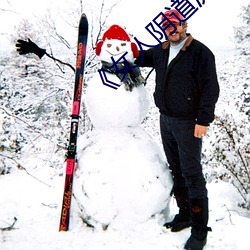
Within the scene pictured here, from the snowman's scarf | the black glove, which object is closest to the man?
the snowman's scarf

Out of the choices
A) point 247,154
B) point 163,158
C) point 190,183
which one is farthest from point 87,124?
point 190,183

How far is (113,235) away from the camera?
2834 millimetres

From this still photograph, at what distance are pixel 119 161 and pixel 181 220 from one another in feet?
3.00

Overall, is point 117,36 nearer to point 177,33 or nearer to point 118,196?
point 177,33

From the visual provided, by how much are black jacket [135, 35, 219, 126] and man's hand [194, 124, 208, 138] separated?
0.03m

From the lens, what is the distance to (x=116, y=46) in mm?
2918

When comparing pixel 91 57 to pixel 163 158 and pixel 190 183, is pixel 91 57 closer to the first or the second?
pixel 163 158

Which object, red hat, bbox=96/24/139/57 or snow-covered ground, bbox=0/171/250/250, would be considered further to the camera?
red hat, bbox=96/24/139/57

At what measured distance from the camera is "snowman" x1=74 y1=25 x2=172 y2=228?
282 cm

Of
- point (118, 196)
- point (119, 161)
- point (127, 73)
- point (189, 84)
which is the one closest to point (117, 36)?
point (127, 73)

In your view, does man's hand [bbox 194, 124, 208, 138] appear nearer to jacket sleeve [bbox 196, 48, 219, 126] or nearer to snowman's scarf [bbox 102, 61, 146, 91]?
jacket sleeve [bbox 196, 48, 219, 126]

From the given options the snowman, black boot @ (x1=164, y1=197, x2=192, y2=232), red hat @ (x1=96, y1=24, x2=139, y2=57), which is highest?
red hat @ (x1=96, y1=24, x2=139, y2=57)

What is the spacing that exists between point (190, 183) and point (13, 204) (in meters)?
2.33

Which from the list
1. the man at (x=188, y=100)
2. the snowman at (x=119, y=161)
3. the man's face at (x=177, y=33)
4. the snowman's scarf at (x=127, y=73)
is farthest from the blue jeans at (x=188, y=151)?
the man's face at (x=177, y=33)
